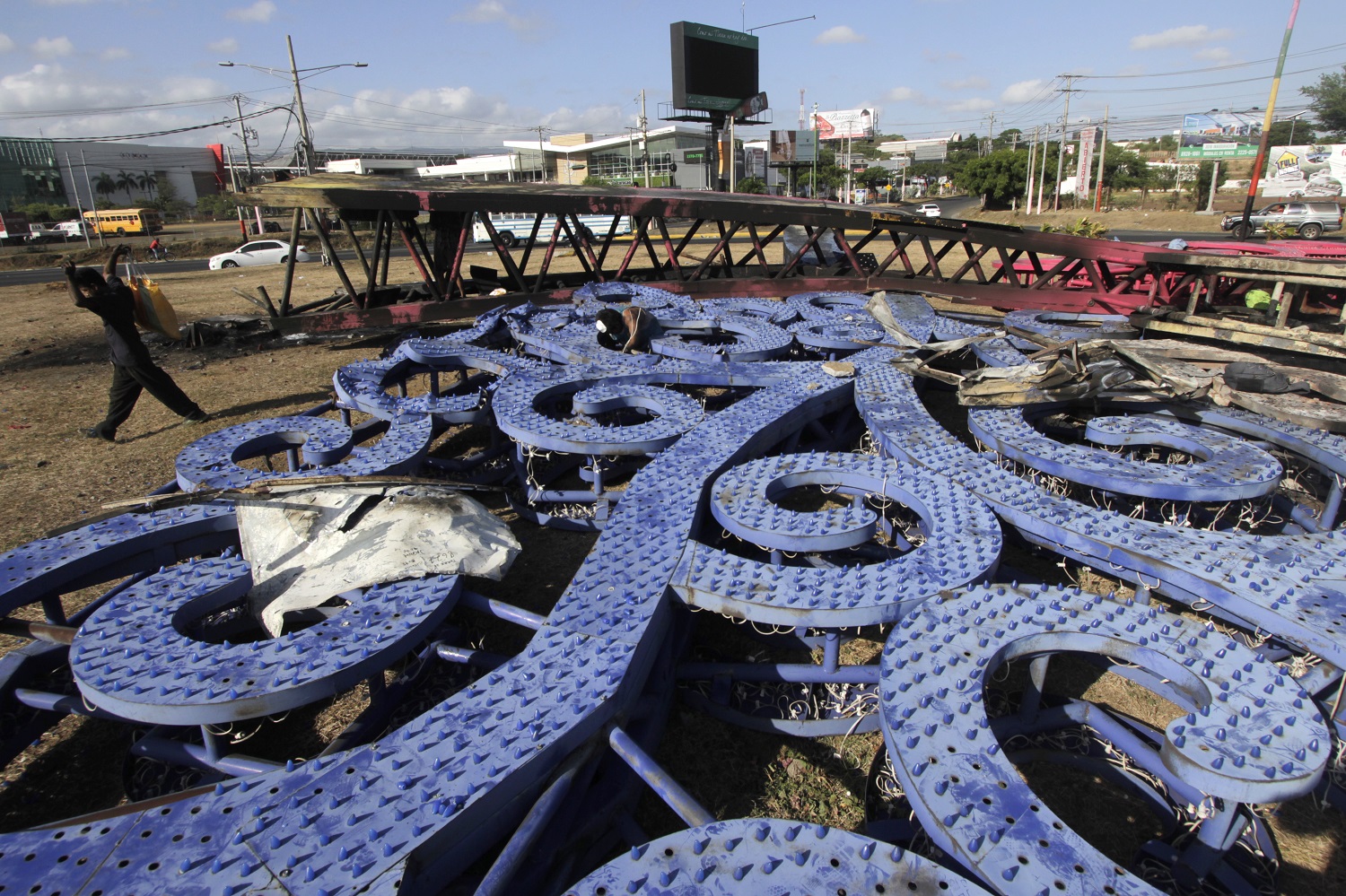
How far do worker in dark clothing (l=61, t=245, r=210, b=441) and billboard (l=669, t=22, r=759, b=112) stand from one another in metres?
44.9

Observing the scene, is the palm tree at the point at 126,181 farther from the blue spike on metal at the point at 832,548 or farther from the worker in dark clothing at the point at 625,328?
the blue spike on metal at the point at 832,548

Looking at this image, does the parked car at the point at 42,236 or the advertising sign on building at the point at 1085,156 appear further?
the advertising sign on building at the point at 1085,156

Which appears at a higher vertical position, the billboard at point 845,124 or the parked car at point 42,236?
the billboard at point 845,124

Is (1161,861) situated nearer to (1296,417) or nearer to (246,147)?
(1296,417)

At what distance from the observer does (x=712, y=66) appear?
4766cm

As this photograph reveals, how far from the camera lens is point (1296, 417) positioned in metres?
4.84

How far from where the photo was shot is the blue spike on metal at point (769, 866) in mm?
1838

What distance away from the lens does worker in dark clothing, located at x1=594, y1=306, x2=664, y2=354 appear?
24.4 feet

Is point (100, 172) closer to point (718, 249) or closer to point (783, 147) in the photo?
point (783, 147)

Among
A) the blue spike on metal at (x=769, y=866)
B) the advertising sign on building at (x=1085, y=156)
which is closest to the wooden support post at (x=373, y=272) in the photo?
the blue spike on metal at (x=769, y=866)

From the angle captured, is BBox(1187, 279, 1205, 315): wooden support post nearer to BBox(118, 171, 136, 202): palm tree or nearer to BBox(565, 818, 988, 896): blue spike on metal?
BBox(565, 818, 988, 896): blue spike on metal

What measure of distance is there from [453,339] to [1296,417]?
23.4ft

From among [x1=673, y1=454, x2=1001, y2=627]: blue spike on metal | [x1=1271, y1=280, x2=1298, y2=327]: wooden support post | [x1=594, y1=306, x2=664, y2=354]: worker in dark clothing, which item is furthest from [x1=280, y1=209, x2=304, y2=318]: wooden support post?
[x1=1271, y1=280, x2=1298, y2=327]: wooden support post

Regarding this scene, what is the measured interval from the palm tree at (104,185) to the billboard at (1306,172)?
292 feet
